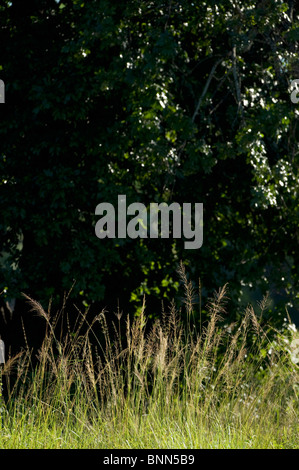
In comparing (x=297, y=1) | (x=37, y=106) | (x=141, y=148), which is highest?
(x=297, y=1)

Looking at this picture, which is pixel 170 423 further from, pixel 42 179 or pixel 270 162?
pixel 270 162

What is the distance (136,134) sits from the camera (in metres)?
7.11

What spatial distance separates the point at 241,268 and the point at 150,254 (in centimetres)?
145

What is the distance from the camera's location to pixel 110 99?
7.96 meters

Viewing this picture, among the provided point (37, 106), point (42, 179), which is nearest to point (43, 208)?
point (42, 179)

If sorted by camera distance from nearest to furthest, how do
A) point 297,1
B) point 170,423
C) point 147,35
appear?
point 170,423 < point 147,35 < point 297,1

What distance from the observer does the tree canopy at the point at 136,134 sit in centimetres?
711

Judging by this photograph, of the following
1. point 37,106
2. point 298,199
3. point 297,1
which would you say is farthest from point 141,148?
point 297,1

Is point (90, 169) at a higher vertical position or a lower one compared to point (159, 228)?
higher

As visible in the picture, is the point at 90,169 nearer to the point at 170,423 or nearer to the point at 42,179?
the point at 42,179

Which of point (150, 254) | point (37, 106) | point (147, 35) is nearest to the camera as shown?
point (147, 35)

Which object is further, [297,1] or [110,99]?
[297,1]

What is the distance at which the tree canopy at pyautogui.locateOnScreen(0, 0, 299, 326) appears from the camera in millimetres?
7113

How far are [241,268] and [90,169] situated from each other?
2.52 meters
